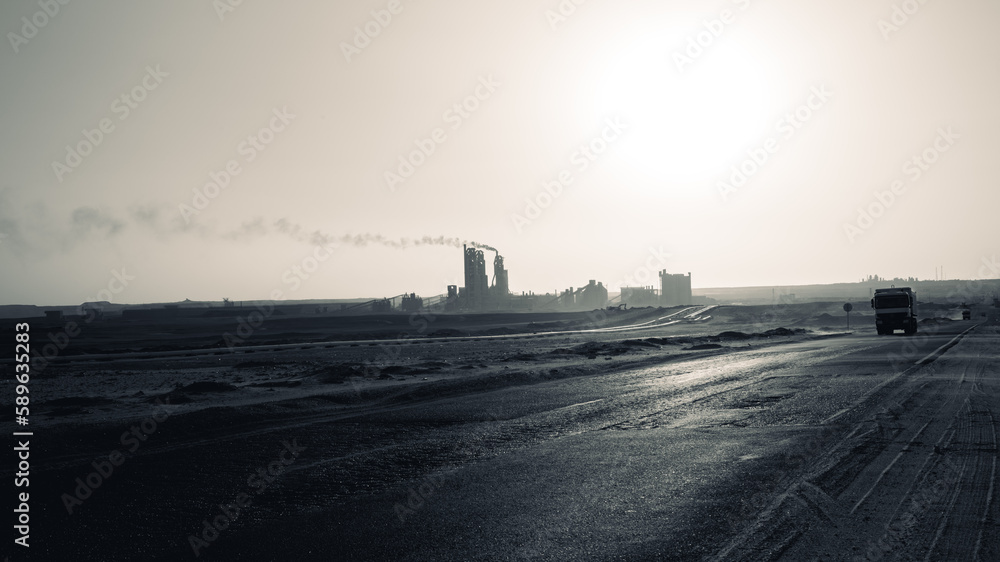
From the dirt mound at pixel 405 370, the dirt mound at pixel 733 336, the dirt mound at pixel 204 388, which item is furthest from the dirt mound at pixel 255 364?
the dirt mound at pixel 733 336

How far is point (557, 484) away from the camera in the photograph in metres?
9.40

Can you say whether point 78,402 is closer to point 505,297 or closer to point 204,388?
point 204,388

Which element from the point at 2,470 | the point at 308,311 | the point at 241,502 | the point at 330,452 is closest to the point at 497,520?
the point at 241,502

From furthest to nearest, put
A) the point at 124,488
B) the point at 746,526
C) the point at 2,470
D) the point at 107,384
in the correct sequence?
the point at 107,384 < the point at 2,470 < the point at 124,488 < the point at 746,526

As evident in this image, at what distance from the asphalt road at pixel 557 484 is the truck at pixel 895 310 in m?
34.2

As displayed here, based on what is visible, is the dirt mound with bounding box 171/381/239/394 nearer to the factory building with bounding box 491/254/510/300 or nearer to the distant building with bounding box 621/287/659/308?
the factory building with bounding box 491/254/510/300

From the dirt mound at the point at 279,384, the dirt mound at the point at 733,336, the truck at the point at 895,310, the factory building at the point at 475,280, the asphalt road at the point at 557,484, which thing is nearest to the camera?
the asphalt road at the point at 557,484

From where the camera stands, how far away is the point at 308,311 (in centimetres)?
12500

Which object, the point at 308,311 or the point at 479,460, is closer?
the point at 479,460

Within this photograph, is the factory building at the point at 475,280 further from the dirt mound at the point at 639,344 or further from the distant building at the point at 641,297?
the dirt mound at the point at 639,344

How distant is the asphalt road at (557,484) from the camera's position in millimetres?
6996

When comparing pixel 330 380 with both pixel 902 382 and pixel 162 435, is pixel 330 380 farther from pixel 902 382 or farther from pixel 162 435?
pixel 902 382

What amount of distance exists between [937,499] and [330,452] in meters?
9.02

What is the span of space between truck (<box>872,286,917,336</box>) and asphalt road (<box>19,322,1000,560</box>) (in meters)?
34.2
